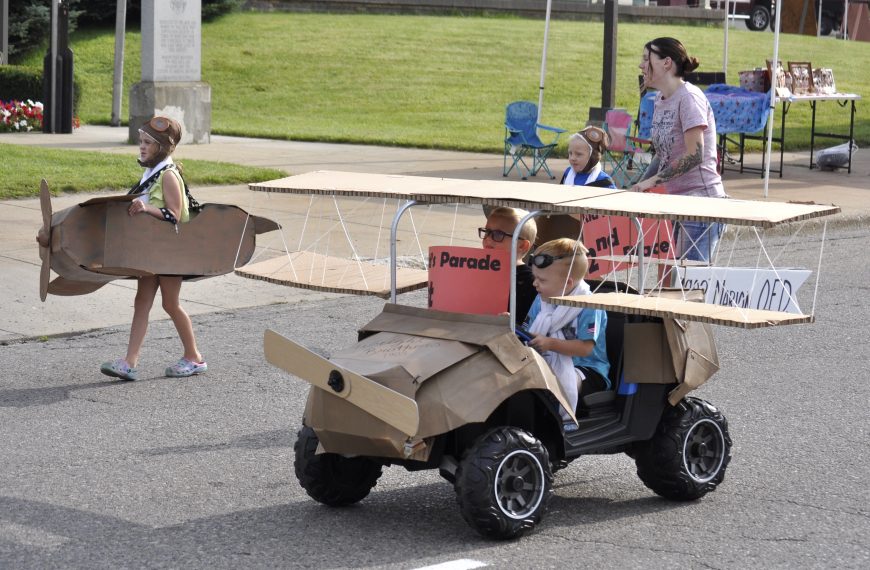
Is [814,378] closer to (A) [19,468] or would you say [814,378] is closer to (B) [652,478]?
(B) [652,478]

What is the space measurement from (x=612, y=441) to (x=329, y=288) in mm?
1304

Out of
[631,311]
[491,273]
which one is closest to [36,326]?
[491,273]

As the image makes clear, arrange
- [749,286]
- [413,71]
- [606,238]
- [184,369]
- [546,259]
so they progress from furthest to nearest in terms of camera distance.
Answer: [413,71] < [184,369] < [606,238] < [749,286] < [546,259]

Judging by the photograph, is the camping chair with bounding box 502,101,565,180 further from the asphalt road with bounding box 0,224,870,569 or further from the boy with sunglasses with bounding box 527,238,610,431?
the boy with sunglasses with bounding box 527,238,610,431

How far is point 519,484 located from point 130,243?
3.29 metres

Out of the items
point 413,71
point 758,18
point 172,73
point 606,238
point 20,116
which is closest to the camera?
point 606,238

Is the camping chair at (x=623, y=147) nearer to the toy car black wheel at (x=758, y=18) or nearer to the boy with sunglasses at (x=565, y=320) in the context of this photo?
the boy with sunglasses at (x=565, y=320)

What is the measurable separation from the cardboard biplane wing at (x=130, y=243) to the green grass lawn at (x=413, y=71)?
1308 cm

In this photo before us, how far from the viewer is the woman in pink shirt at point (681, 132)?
7.02 m

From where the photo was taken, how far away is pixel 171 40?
20.4 meters

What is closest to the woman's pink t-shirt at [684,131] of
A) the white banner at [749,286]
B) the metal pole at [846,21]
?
the white banner at [749,286]

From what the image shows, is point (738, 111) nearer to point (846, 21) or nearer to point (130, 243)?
point (130, 243)

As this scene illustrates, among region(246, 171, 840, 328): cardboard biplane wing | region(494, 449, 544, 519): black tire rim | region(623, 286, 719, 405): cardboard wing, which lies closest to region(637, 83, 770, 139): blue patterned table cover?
region(246, 171, 840, 328): cardboard biplane wing

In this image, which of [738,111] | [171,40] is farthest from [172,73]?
[738,111]
